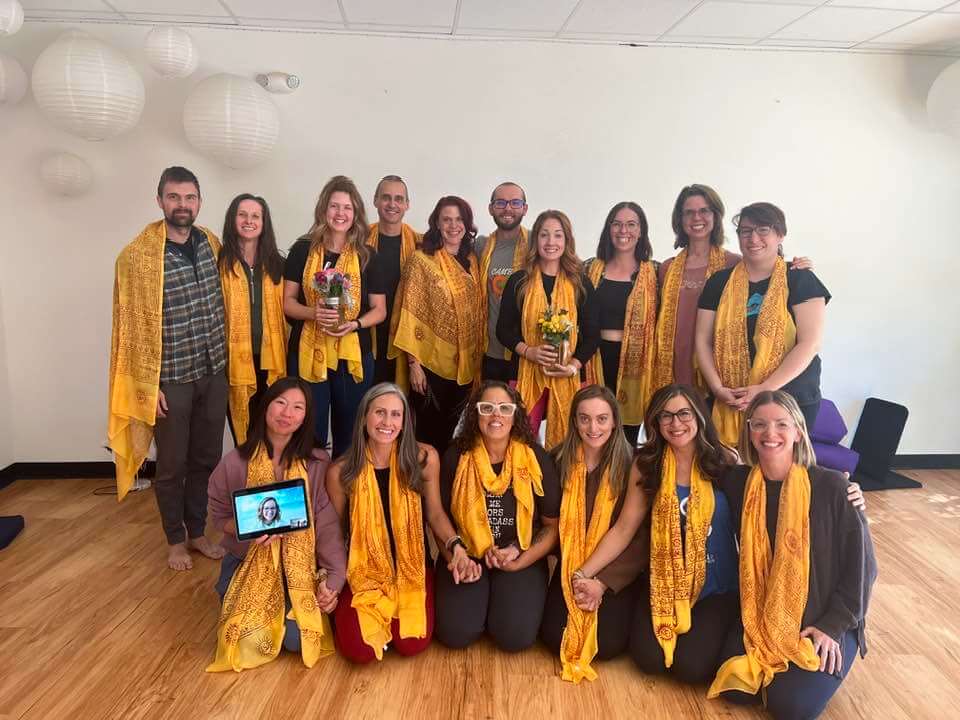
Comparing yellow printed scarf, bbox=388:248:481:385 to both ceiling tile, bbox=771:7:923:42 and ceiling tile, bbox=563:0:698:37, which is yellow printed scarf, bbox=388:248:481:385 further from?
ceiling tile, bbox=771:7:923:42

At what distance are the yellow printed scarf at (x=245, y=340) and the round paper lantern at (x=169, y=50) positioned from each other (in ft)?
3.81

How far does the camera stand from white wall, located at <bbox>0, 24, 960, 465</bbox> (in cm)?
385

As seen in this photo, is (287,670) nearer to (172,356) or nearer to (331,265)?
(172,356)

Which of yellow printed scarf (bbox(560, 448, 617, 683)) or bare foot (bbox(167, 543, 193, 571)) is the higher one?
yellow printed scarf (bbox(560, 448, 617, 683))

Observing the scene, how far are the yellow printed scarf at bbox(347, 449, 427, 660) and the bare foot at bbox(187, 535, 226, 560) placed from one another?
979 mm

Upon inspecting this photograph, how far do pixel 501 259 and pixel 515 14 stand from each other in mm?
1447

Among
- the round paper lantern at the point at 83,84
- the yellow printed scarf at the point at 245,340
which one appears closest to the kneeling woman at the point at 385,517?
the yellow printed scarf at the point at 245,340

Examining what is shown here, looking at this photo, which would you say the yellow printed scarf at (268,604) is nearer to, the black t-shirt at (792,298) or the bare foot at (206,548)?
the bare foot at (206,548)

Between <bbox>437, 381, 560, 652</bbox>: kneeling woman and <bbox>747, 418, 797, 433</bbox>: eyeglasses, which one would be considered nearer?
<bbox>747, 418, 797, 433</bbox>: eyeglasses

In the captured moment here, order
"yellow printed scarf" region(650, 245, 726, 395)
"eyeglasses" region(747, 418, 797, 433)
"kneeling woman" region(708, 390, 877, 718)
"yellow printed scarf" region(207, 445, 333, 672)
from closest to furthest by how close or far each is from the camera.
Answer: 1. "kneeling woman" region(708, 390, 877, 718)
2. "eyeglasses" region(747, 418, 797, 433)
3. "yellow printed scarf" region(207, 445, 333, 672)
4. "yellow printed scarf" region(650, 245, 726, 395)

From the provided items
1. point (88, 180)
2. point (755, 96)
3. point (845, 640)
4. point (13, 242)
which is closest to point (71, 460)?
point (13, 242)

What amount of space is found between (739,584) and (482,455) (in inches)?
38.9

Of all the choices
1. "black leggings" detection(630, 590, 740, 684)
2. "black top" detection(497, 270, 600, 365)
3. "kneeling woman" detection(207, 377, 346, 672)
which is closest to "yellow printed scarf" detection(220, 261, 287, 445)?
"kneeling woman" detection(207, 377, 346, 672)

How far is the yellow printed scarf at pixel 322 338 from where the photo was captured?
2.95 meters
